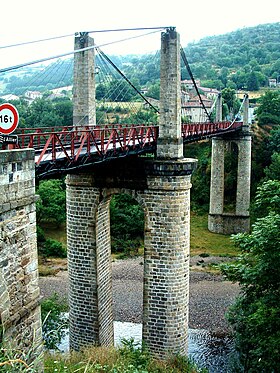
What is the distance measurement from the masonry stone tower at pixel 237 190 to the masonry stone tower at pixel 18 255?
22.9 meters

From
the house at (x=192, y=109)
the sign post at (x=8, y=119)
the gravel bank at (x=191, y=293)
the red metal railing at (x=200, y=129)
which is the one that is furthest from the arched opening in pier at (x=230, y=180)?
the sign post at (x=8, y=119)

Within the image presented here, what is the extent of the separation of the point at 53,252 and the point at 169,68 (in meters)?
16.7

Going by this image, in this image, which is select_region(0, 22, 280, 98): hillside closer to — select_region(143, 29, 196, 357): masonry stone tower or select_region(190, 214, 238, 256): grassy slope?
select_region(190, 214, 238, 256): grassy slope

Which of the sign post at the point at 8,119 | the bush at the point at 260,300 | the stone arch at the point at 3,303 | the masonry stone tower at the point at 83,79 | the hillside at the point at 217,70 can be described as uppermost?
the hillside at the point at 217,70

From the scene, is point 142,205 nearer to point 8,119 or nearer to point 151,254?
point 151,254

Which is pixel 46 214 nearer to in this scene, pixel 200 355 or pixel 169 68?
pixel 200 355

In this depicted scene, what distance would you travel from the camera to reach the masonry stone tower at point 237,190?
3006cm

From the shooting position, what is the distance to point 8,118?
747cm

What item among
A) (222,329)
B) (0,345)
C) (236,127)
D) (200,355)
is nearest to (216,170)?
(236,127)

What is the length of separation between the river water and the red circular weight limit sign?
10538mm

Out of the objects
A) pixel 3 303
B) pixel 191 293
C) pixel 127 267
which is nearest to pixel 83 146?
pixel 3 303

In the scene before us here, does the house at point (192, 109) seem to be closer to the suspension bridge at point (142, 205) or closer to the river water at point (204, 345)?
the river water at point (204, 345)

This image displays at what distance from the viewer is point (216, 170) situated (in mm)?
30625

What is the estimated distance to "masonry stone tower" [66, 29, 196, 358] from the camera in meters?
13.7
